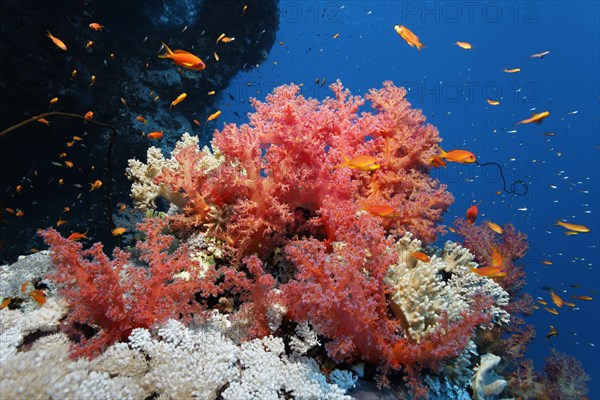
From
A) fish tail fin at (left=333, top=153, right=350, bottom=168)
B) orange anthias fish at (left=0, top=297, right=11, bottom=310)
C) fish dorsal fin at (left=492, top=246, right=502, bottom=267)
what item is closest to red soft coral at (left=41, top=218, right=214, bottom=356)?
orange anthias fish at (left=0, top=297, right=11, bottom=310)

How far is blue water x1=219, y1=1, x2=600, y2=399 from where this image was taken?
162ft

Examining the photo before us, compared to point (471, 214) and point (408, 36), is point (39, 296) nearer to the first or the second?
point (471, 214)

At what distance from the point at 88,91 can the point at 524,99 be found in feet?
202

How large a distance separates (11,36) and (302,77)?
3198 inches

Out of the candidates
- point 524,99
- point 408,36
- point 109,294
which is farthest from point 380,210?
point 524,99

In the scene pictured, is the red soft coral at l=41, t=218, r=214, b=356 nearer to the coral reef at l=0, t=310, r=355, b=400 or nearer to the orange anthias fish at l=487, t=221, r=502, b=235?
the coral reef at l=0, t=310, r=355, b=400

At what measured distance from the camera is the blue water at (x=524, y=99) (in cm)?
4944

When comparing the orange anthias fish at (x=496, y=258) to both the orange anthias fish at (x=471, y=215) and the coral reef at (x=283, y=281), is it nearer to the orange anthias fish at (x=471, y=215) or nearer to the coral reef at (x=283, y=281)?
the orange anthias fish at (x=471, y=215)

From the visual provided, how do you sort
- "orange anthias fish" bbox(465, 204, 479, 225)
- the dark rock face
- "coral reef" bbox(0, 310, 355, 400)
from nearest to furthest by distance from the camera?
"coral reef" bbox(0, 310, 355, 400) < "orange anthias fish" bbox(465, 204, 479, 225) < the dark rock face

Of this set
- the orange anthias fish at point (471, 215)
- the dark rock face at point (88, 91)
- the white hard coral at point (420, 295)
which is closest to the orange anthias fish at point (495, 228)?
the orange anthias fish at point (471, 215)

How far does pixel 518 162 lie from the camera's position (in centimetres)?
5731

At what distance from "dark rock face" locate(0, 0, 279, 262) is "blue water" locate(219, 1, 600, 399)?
30.5m

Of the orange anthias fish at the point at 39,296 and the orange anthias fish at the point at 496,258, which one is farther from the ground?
the orange anthias fish at the point at 496,258

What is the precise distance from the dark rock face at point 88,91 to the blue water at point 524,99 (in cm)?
3045
